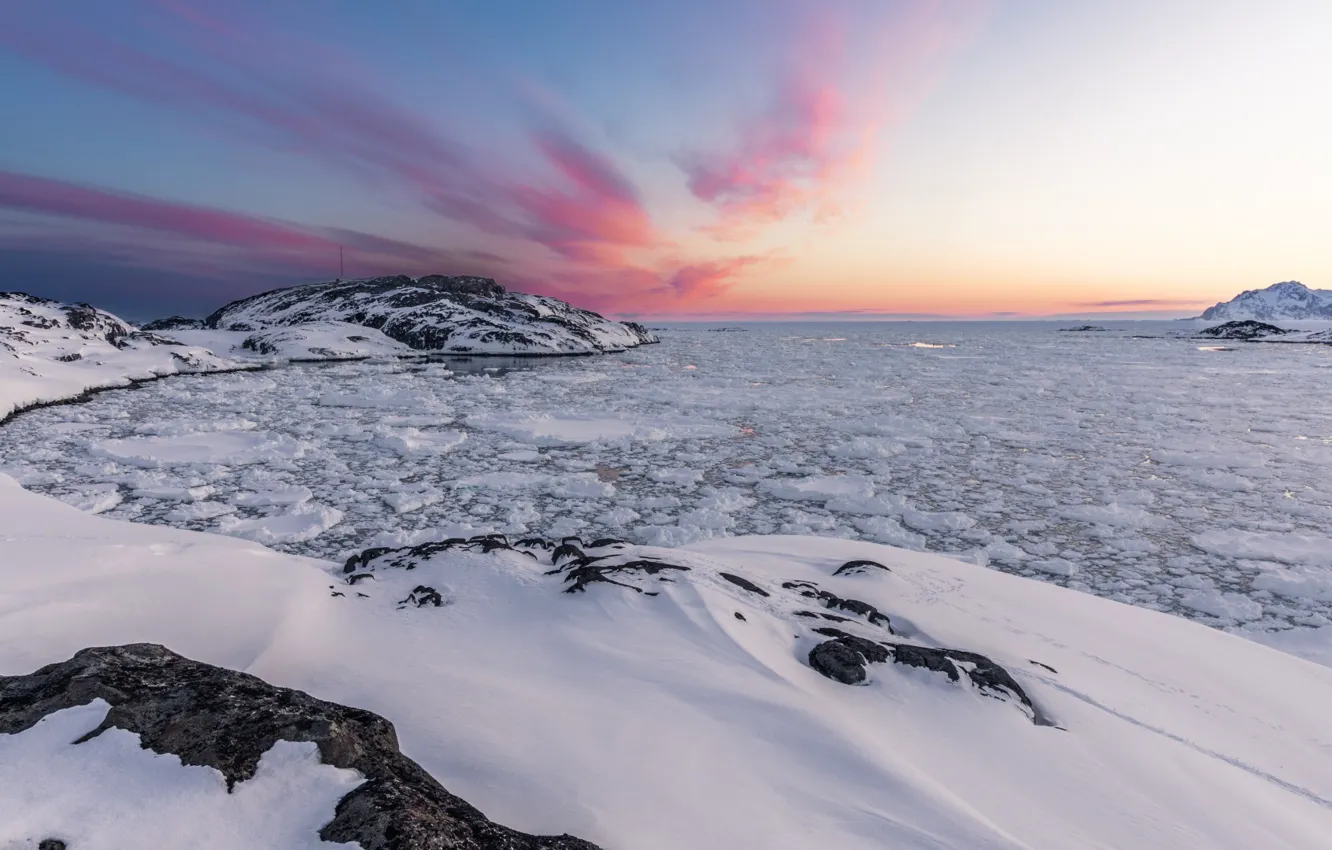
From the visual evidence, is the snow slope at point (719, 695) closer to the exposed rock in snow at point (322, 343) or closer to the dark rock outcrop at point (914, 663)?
the dark rock outcrop at point (914, 663)

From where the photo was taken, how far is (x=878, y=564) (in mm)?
6117

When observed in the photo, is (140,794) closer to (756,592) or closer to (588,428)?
(756,592)

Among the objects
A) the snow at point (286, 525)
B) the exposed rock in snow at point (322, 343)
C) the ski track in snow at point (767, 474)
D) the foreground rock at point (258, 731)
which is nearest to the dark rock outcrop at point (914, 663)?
the foreground rock at point (258, 731)

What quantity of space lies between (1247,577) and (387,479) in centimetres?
1193

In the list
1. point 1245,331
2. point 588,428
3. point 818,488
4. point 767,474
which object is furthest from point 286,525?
point 1245,331

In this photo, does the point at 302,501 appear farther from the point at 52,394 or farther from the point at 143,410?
the point at 52,394

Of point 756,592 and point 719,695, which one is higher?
point 719,695

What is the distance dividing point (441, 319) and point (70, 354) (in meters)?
35.8

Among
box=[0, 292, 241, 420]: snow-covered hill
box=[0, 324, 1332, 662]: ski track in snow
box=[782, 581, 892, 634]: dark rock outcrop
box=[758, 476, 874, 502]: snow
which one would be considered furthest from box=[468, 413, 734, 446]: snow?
box=[0, 292, 241, 420]: snow-covered hill

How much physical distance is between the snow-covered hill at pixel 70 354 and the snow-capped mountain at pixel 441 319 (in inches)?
957

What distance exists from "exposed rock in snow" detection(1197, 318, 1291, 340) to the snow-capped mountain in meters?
89.6

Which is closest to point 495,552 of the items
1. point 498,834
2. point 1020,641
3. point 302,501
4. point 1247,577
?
point 498,834

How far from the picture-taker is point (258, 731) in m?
2.15

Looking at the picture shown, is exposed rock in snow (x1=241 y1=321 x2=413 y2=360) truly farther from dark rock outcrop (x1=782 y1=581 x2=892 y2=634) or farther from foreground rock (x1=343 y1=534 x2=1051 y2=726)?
dark rock outcrop (x1=782 y1=581 x2=892 y2=634)
